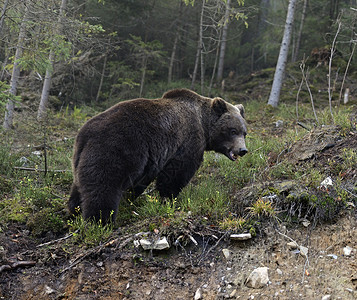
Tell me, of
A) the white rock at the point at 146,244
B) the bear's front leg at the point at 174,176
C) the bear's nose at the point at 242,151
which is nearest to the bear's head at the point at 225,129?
the bear's nose at the point at 242,151

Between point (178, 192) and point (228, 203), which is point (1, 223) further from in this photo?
point (228, 203)

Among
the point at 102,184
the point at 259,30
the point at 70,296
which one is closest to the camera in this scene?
the point at 70,296

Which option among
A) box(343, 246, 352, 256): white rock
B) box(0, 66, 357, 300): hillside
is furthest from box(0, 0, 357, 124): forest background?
box(343, 246, 352, 256): white rock

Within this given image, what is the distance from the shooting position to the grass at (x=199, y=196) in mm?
4168

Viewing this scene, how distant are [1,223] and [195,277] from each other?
294 centimetres

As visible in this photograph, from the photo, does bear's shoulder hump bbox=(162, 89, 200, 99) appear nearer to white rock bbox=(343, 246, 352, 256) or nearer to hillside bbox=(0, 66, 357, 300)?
hillside bbox=(0, 66, 357, 300)

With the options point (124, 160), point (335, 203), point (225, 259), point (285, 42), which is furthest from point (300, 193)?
point (285, 42)

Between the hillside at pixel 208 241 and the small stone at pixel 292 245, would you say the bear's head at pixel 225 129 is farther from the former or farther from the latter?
the small stone at pixel 292 245

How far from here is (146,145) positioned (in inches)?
186

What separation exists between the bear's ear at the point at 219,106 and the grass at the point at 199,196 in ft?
3.55

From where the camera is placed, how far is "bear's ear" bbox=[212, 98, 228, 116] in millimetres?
5776

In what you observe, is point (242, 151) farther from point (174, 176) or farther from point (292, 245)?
point (292, 245)

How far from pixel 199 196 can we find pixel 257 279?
173 centimetres

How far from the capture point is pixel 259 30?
86.2 feet
